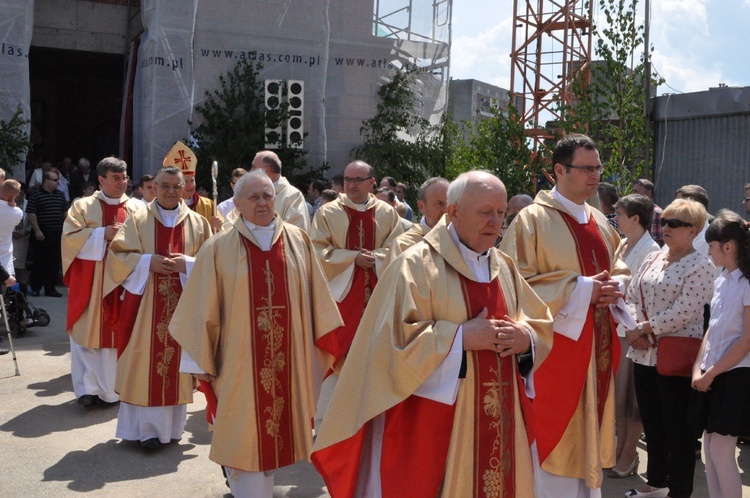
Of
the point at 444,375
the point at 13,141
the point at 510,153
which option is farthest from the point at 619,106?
the point at 13,141

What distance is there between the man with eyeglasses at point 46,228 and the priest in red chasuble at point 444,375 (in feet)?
35.8

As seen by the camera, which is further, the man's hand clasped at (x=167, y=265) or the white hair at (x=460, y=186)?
the man's hand clasped at (x=167, y=265)

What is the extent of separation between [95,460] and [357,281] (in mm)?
2414

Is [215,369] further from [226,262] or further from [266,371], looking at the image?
[226,262]

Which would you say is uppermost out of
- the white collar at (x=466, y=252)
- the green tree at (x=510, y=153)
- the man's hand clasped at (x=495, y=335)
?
the green tree at (x=510, y=153)

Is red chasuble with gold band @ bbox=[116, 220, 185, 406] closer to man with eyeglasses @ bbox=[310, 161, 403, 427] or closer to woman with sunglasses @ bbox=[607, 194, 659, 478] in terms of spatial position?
man with eyeglasses @ bbox=[310, 161, 403, 427]

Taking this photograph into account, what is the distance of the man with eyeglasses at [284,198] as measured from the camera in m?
7.73

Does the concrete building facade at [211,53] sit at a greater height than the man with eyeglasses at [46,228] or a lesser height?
greater

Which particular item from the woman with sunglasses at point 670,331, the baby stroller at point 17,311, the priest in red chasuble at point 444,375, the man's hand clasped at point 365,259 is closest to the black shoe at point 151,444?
the man's hand clasped at point 365,259

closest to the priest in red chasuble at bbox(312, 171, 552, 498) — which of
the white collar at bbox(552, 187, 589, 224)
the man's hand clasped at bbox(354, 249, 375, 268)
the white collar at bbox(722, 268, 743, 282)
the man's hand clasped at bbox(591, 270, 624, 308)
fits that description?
the man's hand clasped at bbox(591, 270, 624, 308)

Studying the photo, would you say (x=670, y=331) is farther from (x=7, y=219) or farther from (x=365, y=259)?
(x=7, y=219)

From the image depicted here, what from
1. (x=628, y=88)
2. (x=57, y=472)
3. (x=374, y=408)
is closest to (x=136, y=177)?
(x=628, y=88)

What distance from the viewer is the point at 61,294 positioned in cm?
1412

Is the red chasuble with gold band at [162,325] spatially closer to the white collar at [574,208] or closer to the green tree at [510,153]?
the white collar at [574,208]
